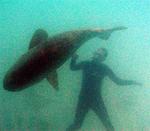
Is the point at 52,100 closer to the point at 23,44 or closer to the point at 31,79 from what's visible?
the point at 23,44

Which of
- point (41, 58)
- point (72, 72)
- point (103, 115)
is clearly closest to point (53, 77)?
point (41, 58)

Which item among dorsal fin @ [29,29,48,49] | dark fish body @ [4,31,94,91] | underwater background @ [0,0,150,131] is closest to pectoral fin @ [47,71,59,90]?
dark fish body @ [4,31,94,91]

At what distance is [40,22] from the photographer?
13227mm

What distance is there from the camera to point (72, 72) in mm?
11672

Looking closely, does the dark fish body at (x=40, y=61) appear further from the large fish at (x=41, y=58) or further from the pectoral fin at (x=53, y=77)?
the pectoral fin at (x=53, y=77)

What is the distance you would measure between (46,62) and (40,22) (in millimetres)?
8950

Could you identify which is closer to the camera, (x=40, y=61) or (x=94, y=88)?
(x=40, y=61)

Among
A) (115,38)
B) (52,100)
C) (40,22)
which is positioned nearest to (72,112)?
(52,100)

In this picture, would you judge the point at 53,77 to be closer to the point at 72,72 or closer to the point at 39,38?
the point at 39,38

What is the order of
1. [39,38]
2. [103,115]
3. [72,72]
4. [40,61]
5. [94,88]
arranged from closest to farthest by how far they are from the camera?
[40,61], [39,38], [103,115], [94,88], [72,72]

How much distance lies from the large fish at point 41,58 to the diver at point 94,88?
120 inches

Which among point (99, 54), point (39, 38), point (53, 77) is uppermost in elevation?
point (39, 38)

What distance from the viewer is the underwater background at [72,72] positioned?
10992 millimetres

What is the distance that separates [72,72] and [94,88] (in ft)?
10.2
